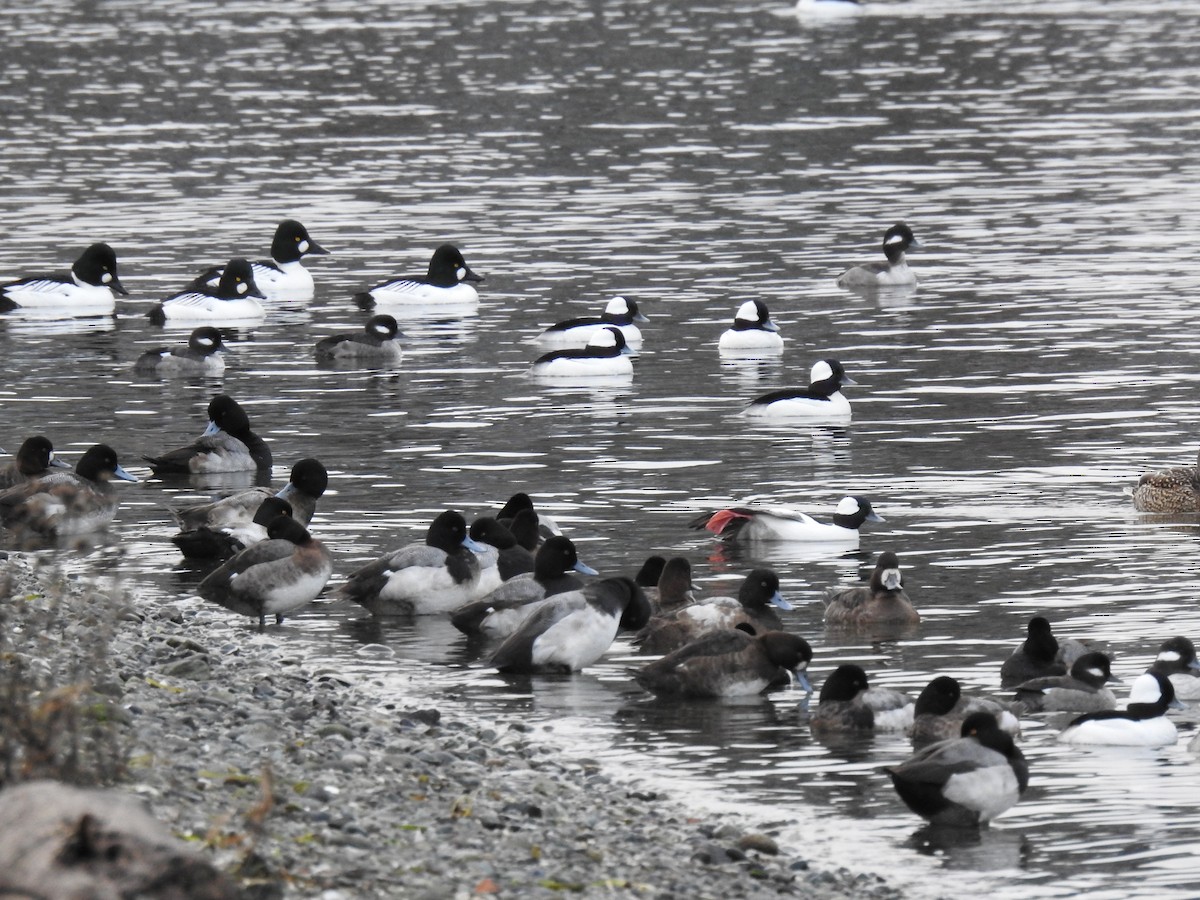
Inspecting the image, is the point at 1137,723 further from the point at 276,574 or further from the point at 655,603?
the point at 276,574

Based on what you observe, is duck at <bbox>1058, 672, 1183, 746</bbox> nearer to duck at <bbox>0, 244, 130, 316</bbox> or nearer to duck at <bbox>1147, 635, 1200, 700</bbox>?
duck at <bbox>1147, 635, 1200, 700</bbox>

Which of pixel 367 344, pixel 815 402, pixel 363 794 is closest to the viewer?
pixel 363 794

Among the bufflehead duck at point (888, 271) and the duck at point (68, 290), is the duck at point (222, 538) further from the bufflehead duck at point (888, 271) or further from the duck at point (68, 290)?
the bufflehead duck at point (888, 271)

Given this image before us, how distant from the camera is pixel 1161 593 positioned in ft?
56.3

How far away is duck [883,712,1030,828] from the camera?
11961mm

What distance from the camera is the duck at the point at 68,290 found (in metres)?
33.2

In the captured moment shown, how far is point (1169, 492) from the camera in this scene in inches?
773

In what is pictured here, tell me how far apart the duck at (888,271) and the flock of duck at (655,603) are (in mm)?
13749

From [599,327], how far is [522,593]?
11430 mm

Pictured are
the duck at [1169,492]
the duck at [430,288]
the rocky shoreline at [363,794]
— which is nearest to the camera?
the rocky shoreline at [363,794]

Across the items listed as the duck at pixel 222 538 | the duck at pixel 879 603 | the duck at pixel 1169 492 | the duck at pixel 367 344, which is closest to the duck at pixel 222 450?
the duck at pixel 222 538

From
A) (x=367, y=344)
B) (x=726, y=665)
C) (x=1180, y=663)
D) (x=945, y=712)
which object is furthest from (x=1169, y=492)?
(x=367, y=344)

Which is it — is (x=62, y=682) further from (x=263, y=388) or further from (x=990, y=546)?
(x=263, y=388)

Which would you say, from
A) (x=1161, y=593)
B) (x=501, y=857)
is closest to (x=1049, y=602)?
(x=1161, y=593)
